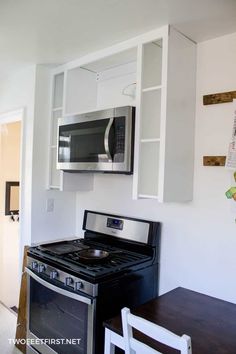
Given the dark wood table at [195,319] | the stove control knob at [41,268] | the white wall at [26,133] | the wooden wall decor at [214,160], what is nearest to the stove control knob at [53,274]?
the stove control knob at [41,268]

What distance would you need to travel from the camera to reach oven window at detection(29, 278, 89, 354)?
175cm

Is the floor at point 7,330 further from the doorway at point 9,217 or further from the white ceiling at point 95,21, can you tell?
the white ceiling at point 95,21

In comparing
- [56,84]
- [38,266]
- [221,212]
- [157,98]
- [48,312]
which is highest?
[56,84]

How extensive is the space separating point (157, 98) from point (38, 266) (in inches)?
54.6

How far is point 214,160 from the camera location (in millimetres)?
1817

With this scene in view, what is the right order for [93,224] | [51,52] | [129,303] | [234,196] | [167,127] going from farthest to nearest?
[93,224]
[51,52]
[129,303]
[167,127]
[234,196]

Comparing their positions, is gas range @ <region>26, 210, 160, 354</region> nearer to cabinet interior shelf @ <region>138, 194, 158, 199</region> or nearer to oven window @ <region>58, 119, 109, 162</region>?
cabinet interior shelf @ <region>138, 194, 158, 199</region>

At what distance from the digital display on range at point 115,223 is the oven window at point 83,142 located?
1.83ft

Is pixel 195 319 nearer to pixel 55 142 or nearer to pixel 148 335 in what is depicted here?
pixel 148 335

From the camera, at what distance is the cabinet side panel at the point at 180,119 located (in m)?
1.75

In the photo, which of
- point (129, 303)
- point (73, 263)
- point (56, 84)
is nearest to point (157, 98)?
point (56, 84)

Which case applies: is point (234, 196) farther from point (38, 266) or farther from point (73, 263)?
point (38, 266)

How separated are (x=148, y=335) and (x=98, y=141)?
1.21 m

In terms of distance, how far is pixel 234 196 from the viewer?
1.59 metres
